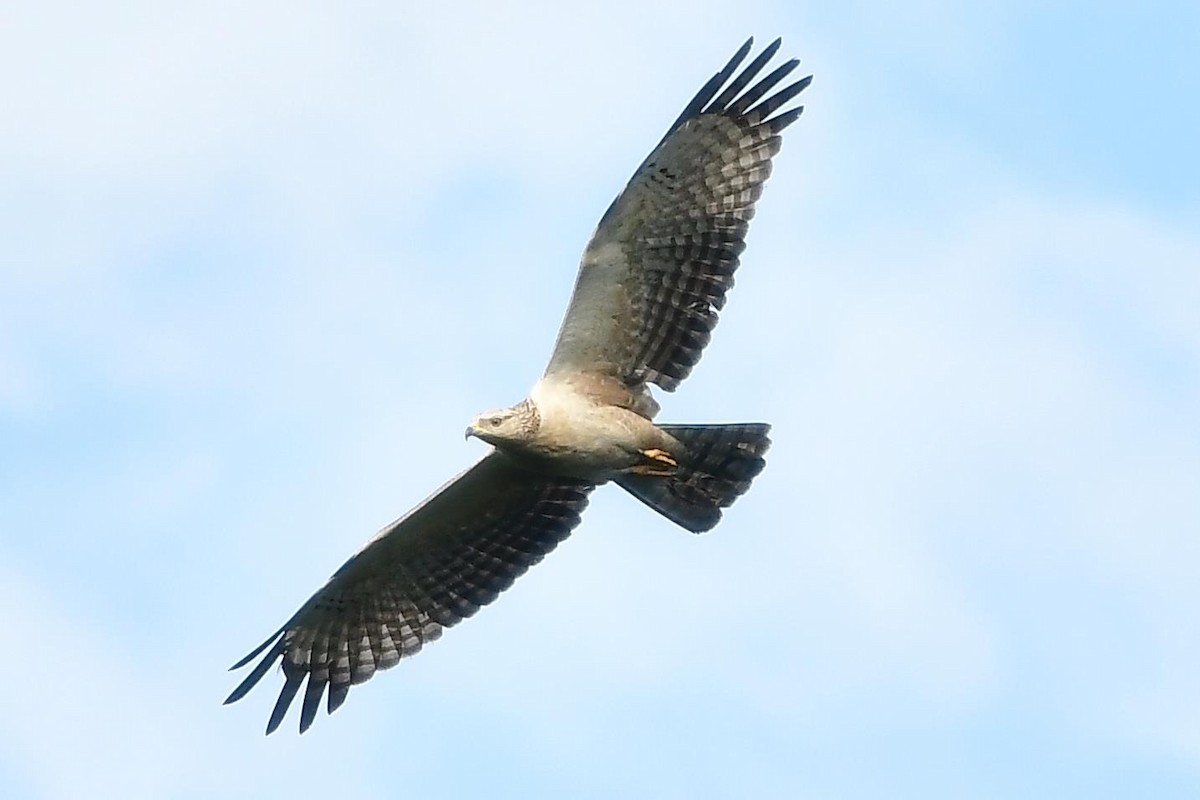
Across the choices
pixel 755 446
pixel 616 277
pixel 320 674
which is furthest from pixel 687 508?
pixel 320 674

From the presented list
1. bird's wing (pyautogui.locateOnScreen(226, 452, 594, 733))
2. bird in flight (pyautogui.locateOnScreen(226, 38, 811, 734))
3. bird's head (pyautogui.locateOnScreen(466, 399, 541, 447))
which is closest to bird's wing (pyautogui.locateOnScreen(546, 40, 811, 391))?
bird in flight (pyautogui.locateOnScreen(226, 38, 811, 734))

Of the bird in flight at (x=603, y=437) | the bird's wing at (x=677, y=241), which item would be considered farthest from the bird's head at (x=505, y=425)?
the bird's wing at (x=677, y=241)

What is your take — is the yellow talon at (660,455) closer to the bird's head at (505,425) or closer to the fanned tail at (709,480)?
the fanned tail at (709,480)

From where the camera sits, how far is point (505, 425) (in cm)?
1455

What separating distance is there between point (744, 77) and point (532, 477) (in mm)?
2860

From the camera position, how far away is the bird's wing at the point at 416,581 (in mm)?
15703

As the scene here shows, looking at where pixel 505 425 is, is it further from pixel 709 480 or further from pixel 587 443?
pixel 709 480

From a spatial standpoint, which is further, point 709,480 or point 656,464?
point 709,480

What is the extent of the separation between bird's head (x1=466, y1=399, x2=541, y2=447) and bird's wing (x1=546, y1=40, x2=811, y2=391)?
540 millimetres

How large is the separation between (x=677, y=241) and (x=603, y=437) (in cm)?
130

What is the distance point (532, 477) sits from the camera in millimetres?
15562

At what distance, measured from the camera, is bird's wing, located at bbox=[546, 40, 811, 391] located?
49.1 feet

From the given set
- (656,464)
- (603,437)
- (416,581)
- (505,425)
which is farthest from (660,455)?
(416,581)

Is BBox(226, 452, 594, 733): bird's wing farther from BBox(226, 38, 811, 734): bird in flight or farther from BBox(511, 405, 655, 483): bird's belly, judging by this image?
BBox(511, 405, 655, 483): bird's belly
